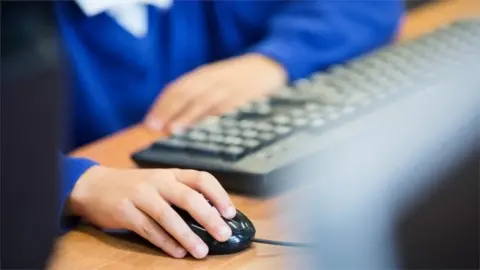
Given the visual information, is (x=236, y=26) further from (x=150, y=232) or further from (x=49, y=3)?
(x=49, y=3)

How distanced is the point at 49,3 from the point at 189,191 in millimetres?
261

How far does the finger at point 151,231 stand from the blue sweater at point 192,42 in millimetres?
333

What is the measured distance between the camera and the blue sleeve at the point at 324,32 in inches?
35.5

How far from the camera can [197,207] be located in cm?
50

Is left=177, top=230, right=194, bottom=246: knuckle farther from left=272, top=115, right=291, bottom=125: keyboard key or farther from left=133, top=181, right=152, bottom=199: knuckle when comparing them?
left=272, top=115, right=291, bottom=125: keyboard key

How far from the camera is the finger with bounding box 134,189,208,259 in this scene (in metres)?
0.49

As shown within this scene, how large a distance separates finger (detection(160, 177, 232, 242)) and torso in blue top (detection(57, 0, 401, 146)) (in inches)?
14.0

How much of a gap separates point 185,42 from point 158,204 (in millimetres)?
498

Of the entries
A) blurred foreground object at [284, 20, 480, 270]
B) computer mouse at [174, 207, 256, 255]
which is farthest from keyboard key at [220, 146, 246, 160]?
blurred foreground object at [284, 20, 480, 270]

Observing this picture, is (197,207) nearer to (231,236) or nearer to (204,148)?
(231,236)

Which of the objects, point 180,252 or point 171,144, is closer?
point 180,252

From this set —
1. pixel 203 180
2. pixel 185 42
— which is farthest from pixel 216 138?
pixel 185 42

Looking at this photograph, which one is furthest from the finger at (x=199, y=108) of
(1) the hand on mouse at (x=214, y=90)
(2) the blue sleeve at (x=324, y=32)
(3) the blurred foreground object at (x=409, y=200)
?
(3) the blurred foreground object at (x=409, y=200)

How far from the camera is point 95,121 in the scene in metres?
0.90
